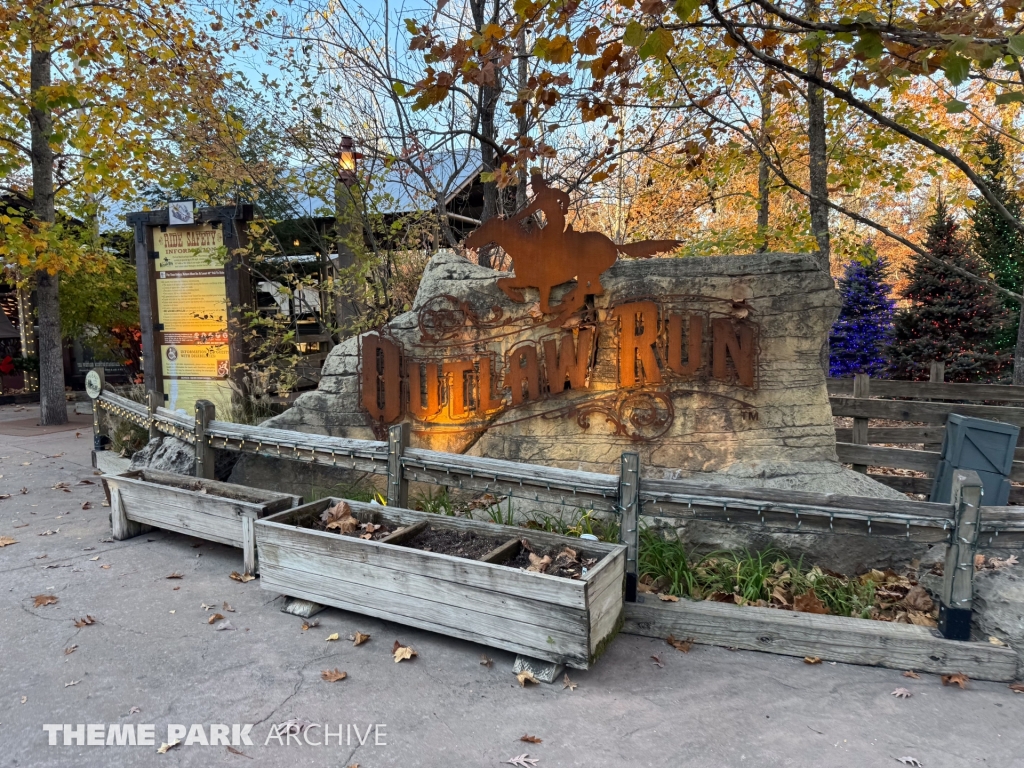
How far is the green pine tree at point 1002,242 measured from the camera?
13289 mm

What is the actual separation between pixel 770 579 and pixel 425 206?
6337 millimetres

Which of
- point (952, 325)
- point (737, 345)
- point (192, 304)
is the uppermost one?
point (192, 304)

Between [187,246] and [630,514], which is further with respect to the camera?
[187,246]

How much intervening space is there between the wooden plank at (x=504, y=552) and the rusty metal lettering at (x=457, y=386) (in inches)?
79.6

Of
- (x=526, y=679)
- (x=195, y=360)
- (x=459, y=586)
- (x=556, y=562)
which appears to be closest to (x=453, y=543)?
(x=459, y=586)

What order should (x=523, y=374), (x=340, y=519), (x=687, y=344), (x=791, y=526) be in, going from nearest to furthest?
(x=791, y=526) < (x=340, y=519) < (x=687, y=344) < (x=523, y=374)

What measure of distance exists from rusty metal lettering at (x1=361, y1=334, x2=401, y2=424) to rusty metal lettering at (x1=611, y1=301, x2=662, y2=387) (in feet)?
6.64

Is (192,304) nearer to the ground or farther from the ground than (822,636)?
farther from the ground

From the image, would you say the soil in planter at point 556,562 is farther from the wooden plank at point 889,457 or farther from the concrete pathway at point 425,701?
the wooden plank at point 889,457

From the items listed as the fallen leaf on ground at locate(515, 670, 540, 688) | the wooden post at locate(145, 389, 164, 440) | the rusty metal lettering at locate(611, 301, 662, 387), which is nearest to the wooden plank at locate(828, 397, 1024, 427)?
the rusty metal lettering at locate(611, 301, 662, 387)

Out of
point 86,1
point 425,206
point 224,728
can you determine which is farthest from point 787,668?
point 86,1

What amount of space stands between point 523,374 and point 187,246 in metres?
6.74

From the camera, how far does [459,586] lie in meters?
3.34

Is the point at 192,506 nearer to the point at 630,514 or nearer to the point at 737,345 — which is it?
the point at 630,514
